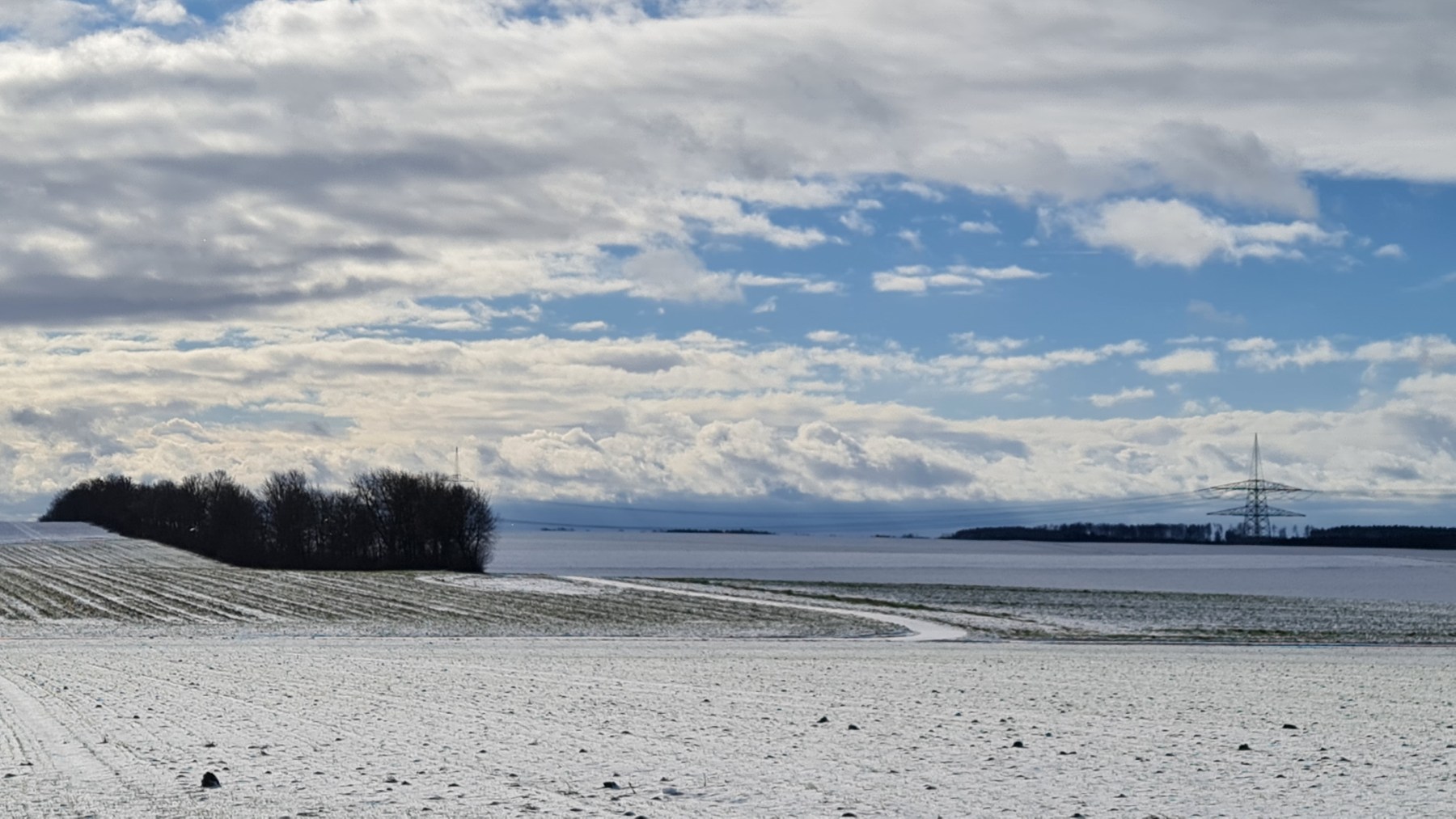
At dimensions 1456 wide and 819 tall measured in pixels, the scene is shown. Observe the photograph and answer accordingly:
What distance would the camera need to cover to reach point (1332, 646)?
134 ft

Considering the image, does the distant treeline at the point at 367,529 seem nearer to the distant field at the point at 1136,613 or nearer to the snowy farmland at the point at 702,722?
the distant field at the point at 1136,613

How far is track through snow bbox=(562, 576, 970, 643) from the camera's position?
144ft

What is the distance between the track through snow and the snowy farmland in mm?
817

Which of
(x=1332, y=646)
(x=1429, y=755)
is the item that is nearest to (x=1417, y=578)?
(x=1332, y=646)

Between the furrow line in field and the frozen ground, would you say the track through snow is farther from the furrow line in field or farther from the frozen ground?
the furrow line in field

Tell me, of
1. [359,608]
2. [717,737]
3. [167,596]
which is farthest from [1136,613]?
[717,737]

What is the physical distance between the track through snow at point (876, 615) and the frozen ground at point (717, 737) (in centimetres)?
1179

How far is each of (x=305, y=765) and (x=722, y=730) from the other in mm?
5400

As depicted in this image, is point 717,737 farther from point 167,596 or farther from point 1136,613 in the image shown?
→ point 167,596

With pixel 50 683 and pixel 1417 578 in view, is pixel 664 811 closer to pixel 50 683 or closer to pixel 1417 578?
pixel 50 683

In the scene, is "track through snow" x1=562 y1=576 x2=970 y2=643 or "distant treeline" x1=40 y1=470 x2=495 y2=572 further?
"distant treeline" x1=40 y1=470 x2=495 y2=572

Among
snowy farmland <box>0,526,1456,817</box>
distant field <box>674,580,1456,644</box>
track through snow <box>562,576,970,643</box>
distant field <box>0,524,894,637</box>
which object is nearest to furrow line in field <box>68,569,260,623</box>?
distant field <box>0,524,894,637</box>

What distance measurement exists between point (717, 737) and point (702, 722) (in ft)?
5.66

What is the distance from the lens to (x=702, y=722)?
19.9m
